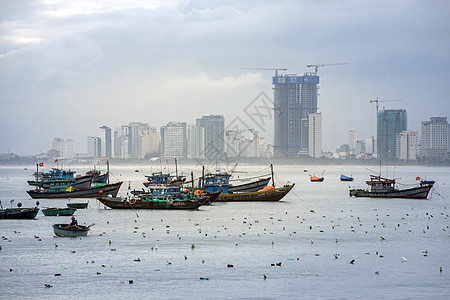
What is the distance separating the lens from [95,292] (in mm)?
33312

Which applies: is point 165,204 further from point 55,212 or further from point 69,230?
point 69,230

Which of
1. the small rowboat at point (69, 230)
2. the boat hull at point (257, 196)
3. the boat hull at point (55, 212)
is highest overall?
the small rowboat at point (69, 230)

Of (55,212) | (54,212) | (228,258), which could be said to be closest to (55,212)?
(55,212)

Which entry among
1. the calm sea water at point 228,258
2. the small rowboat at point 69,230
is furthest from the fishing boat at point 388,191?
the small rowboat at point 69,230

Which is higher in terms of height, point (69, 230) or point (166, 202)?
point (69, 230)

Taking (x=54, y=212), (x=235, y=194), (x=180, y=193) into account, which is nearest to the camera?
(x=54, y=212)

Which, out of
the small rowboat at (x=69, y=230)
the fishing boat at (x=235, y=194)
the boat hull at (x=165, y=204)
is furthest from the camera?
the fishing boat at (x=235, y=194)

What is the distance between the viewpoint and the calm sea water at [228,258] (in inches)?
1335

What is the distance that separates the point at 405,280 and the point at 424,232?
21928 mm

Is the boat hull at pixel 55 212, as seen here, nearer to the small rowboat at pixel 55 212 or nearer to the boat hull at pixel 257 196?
the small rowboat at pixel 55 212

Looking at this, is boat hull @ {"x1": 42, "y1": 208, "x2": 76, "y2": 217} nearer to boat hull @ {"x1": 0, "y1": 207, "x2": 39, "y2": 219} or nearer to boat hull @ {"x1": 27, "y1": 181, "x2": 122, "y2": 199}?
boat hull @ {"x1": 0, "y1": 207, "x2": 39, "y2": 219}

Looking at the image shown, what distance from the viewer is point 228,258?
139 feet

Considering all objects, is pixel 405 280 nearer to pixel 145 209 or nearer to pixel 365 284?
pixel 365 284

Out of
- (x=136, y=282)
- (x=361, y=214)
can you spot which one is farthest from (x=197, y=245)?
(x=361, y=214)
